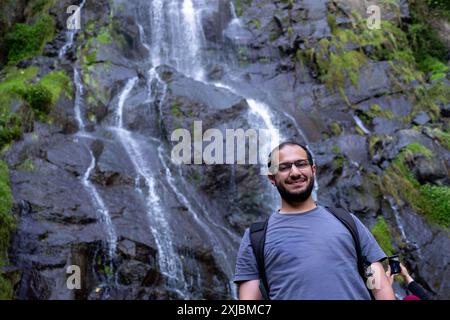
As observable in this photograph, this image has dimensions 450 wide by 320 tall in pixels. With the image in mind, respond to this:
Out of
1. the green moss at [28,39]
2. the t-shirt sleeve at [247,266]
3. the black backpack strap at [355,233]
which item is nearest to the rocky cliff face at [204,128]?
the green moss at [28,39]

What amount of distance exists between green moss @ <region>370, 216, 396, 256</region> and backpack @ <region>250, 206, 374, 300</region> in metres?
8.78

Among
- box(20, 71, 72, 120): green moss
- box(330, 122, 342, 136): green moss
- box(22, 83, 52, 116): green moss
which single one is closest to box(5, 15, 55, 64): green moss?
box(20, 71, 72, 120): green moss

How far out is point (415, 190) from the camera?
41.2 feet

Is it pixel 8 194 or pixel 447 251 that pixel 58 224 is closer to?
pixel 8 194

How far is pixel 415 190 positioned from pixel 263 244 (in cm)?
1089

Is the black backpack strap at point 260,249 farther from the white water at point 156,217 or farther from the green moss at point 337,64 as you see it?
the green moss at point 337,64

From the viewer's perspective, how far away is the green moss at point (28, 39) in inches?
673

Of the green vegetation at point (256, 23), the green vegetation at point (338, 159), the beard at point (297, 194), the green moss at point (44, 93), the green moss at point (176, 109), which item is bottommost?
the beard at point (297, 194)

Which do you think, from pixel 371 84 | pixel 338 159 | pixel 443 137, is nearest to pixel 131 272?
pixel 338 159

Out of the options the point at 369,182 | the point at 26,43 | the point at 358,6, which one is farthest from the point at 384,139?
the point at 26,43

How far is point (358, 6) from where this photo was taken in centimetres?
1908

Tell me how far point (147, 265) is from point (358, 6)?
14.7m

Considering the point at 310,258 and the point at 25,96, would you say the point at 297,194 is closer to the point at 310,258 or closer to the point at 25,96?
the point at 310,258

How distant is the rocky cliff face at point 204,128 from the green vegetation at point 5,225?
0.18 meters
